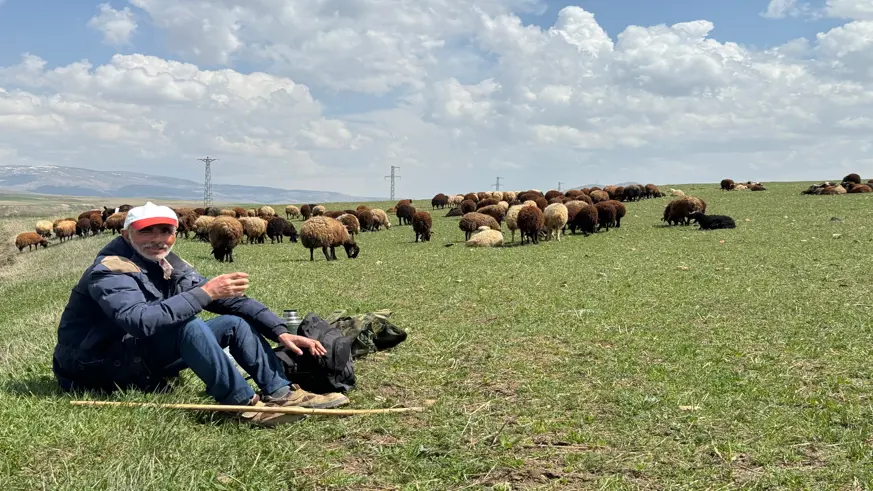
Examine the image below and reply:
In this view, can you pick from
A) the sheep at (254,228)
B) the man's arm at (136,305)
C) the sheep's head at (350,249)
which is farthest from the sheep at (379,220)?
the man's arm at (136,305)

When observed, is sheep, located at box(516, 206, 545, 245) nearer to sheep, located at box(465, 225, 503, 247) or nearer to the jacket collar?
sheep, located at box(465, 225, 503, 247)

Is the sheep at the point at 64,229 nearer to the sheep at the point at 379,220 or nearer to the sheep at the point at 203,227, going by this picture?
the sheep at the point at 203,227

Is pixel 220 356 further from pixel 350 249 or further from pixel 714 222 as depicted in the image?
pixel 714 222

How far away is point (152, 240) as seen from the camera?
5.21 m

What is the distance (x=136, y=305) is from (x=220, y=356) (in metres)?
0.78

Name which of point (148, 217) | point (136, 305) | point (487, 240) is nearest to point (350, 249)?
point (487, 240)

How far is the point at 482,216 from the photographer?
1173 inches

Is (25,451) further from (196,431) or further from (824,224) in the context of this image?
(824,224)

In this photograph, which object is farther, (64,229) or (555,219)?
(64,229)

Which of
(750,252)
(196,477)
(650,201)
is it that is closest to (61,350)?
(196,477)

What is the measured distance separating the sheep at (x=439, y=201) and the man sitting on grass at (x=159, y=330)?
4972cm

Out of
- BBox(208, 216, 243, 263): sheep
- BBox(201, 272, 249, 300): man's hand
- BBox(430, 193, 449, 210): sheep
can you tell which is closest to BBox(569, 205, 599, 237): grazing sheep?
BBox(208, 216, 243, 263): sheep

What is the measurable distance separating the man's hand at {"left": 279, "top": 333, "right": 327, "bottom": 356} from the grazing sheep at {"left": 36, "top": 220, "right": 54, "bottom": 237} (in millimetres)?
51031

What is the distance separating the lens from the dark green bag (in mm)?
7727
